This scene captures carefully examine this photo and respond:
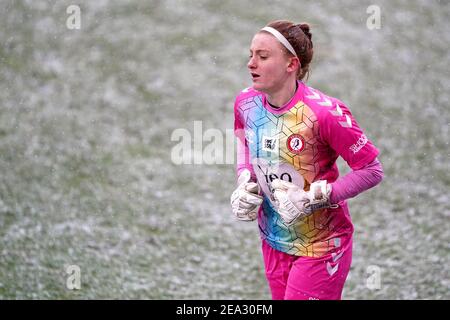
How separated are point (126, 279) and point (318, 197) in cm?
312

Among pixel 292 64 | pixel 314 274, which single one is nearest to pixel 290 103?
pixel 292 64

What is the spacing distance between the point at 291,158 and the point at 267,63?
1.44 feet

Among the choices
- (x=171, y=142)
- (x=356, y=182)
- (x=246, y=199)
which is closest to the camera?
(x=356, y=182)

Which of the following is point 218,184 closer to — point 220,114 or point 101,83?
point 220,114

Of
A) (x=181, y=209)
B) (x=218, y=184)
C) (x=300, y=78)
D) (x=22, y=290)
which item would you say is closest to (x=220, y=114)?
(x=218, y=184)

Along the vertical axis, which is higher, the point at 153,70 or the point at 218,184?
the point at 153,70

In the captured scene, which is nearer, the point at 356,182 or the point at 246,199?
the point at 356,182

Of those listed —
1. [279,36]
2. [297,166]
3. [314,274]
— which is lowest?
[314,274]

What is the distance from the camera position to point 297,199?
2971 mm

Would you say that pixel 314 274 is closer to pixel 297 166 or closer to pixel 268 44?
pixel 297 166

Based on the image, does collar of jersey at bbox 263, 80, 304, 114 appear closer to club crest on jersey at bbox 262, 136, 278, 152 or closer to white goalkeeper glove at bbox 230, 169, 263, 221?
club crest on jersey at bbox 262, 136, 278, 152

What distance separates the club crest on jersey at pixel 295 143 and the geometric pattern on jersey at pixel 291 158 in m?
0.01

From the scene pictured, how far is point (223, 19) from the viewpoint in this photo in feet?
29.8

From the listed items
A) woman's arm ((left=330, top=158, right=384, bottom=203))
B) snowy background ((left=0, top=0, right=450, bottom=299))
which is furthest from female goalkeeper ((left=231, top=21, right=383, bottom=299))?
snowy background ((left=0, top=0, right=450, bottom=299))
